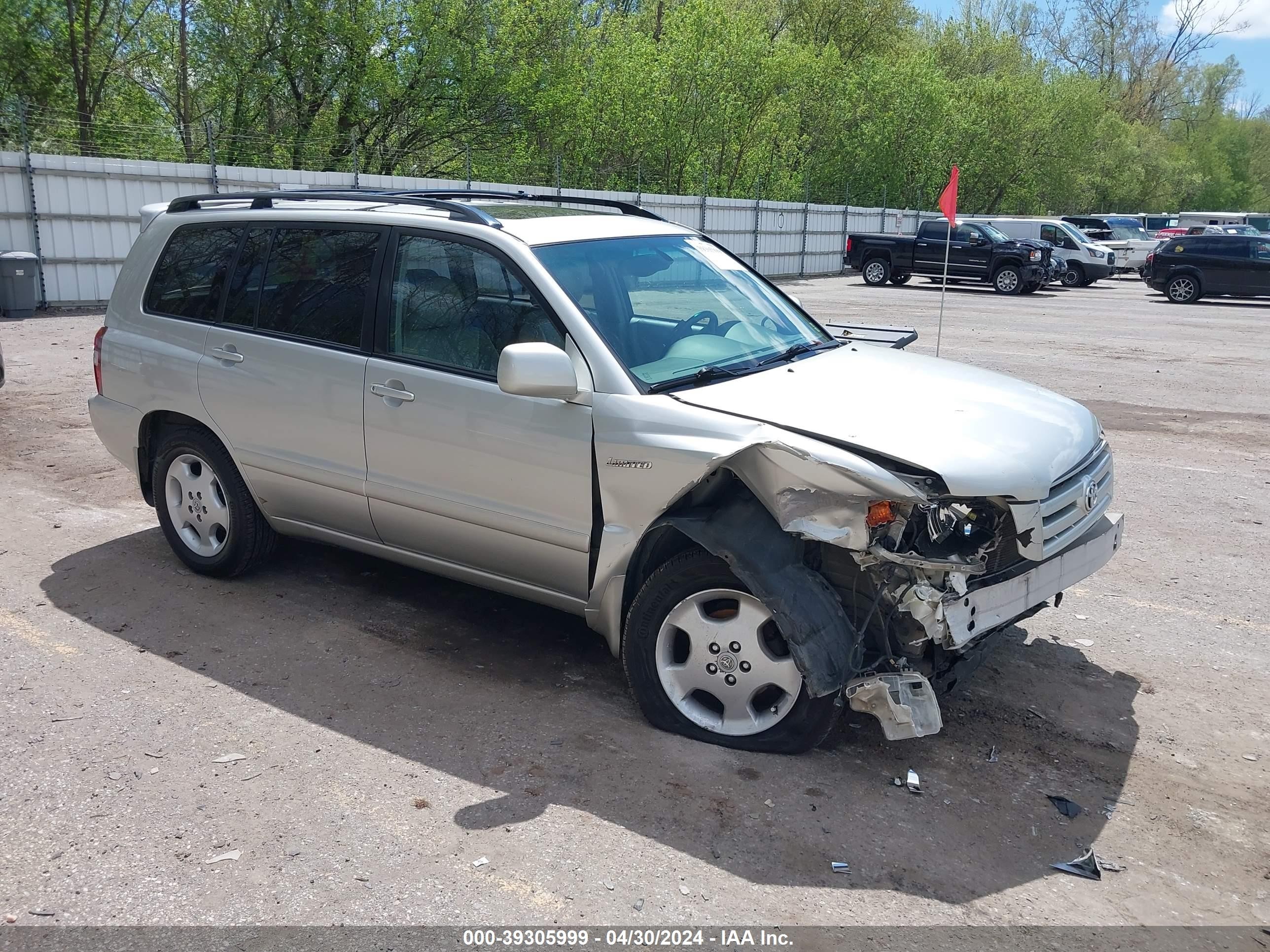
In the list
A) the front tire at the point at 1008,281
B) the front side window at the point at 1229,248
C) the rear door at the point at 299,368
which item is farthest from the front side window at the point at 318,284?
the front side window at the point at 1229,248

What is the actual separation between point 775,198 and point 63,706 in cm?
3895

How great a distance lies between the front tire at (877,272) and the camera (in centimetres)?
3045

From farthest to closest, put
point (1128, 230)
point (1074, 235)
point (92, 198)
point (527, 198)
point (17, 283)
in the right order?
point (1128, 230), point (1074, 235), point (92, 198), point (17, 283), point (527, 198)

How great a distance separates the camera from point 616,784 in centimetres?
373

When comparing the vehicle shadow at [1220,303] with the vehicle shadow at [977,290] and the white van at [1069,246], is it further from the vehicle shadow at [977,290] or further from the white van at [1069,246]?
the white van at [1069,246]

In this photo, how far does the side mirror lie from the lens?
391 cm

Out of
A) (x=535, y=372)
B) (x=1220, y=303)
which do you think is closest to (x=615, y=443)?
(x=535, y=372)

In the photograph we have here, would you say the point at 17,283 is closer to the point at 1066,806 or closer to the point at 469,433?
the point at 469,433

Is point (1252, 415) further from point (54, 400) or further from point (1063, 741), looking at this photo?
point (54, 400)

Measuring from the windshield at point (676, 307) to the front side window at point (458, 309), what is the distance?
0.60ft

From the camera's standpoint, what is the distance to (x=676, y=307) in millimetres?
4785

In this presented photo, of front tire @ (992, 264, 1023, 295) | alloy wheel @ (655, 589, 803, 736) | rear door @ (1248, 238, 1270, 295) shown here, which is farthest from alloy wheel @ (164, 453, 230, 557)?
rear door @ (1248, 238, 1270, 295)

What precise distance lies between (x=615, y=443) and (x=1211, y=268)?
26.3 m

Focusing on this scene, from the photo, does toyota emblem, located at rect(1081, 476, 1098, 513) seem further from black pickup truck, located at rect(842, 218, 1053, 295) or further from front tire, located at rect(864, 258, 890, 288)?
front tire, located at rect(864, 258, 890, 288)
